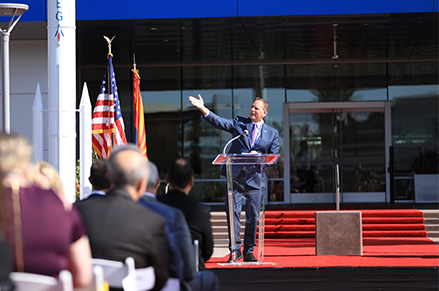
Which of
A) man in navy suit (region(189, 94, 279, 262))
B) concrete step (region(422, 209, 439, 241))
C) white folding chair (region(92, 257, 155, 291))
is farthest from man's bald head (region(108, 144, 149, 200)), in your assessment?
concrete step (region(422, 209, 439, 241))

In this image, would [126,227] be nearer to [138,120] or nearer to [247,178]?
[247,178]

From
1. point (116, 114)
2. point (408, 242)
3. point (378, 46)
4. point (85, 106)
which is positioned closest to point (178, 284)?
point (85, 106)

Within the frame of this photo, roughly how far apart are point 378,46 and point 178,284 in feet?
36.7

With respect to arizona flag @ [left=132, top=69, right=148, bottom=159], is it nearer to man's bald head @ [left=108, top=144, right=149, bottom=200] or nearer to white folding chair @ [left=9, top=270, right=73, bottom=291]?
man's bald head @ [left=108, top=144, right=149, bottom=200]

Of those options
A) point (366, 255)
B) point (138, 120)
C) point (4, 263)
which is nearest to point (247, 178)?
point (366, 255)

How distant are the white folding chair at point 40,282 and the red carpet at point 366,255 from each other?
4581 mm

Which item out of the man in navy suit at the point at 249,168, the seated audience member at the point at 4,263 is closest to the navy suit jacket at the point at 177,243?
the seated audience member at the point at 4,263

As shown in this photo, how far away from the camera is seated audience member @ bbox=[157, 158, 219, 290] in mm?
3748

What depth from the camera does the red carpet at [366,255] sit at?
23.0 ft

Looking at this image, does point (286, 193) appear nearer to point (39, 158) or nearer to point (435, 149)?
point (435, 149)

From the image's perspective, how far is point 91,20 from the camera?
35.0 ft

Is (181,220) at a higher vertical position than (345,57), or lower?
lower

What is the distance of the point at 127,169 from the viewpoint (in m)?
2.92

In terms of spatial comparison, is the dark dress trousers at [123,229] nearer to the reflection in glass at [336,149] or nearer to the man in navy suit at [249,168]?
the man in navy suit at [249,168]
